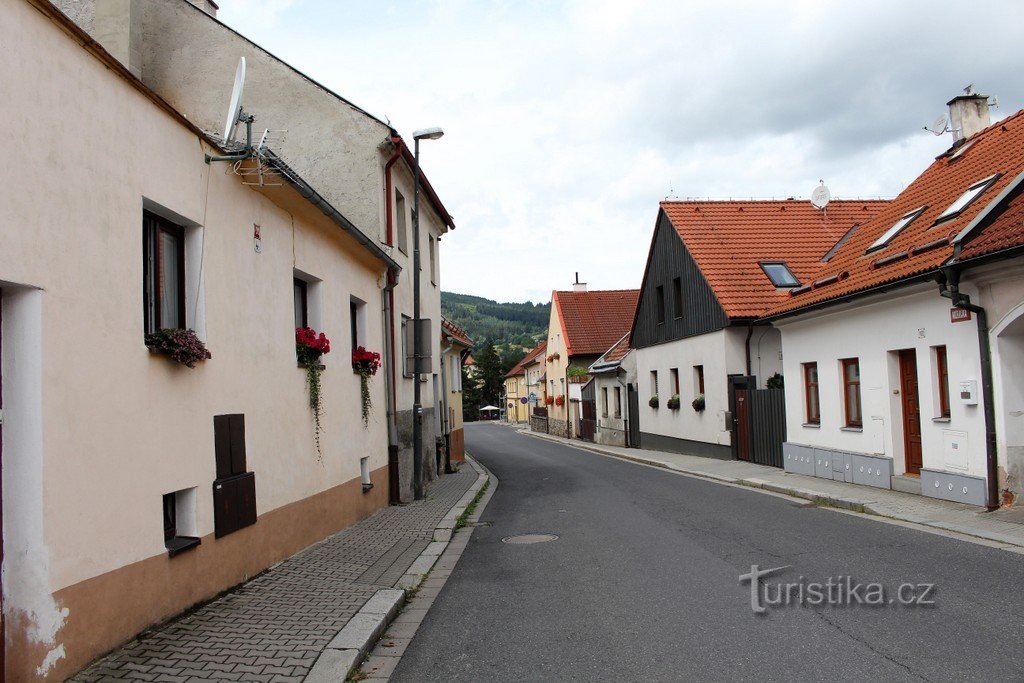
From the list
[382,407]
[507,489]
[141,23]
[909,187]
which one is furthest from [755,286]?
[141,23]

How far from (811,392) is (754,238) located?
8.16 meters

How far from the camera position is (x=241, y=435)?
286 inches

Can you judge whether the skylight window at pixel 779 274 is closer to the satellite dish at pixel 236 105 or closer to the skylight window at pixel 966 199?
the skylight window at pixel 966 199

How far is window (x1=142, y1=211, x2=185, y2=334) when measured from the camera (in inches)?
240

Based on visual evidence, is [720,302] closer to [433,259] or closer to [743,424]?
[743,424]

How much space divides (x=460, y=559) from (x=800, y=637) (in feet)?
14.9

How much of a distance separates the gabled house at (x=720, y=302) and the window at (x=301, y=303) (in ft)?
39.8

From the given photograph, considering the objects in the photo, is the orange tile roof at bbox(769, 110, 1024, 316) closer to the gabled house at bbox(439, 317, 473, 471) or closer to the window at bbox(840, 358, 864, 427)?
the window at bbox(840, 358, 864, 427)

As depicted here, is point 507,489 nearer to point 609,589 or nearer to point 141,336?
point 609,589

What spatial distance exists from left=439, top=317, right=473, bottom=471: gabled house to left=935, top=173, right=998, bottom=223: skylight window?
12984 mm

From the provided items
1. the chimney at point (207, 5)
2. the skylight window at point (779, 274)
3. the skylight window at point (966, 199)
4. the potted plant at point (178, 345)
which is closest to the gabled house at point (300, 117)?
the chimney at point (207, 5)

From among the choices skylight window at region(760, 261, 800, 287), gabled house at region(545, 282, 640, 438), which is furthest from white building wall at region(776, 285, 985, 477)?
gabled house at region(545, 282, 640, 438)

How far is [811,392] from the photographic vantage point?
16.3m

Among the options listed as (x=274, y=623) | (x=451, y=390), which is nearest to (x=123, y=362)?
(x=274, y=623)
